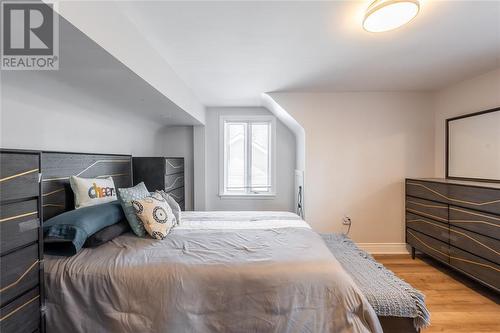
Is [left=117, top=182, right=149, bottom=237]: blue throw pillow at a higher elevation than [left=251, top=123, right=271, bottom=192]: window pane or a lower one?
lower

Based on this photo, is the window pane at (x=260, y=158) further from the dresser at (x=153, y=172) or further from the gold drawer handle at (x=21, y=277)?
the gold drawer handle at (x=21, y=277)

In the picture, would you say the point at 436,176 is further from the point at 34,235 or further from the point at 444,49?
the point at 34,235

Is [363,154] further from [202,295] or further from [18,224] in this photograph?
[18,224]

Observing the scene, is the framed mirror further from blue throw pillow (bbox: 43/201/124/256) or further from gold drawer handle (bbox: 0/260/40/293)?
gold drawer handle (bbox: 0/260/40/293)

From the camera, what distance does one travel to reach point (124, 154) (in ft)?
9.70

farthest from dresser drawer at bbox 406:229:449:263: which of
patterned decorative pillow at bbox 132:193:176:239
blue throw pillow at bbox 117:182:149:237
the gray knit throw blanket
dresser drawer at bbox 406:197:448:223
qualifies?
blue throw pillow at bbox 117:182:149:237

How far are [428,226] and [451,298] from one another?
835mm

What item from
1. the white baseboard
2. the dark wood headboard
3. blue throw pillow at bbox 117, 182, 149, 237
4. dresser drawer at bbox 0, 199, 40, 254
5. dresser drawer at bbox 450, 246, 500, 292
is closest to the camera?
dresser drawer at bbox 0, 199, 40, 254

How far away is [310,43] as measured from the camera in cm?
188

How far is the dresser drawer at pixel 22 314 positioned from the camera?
101 cm

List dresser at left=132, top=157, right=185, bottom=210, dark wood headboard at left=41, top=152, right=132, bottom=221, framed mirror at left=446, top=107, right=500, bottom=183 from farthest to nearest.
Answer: dresser at left=132, top=157, right=185, bottom=210
framed mirror at left=446, top=107, right=500, bottom=183
dark wood headboard at left=41, top=152, right=132, bottom=221

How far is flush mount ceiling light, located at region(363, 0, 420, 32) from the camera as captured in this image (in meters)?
1.36

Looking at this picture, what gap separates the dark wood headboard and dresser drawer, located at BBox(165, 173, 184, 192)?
29.8 inches

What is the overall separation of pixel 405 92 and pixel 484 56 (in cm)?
104
